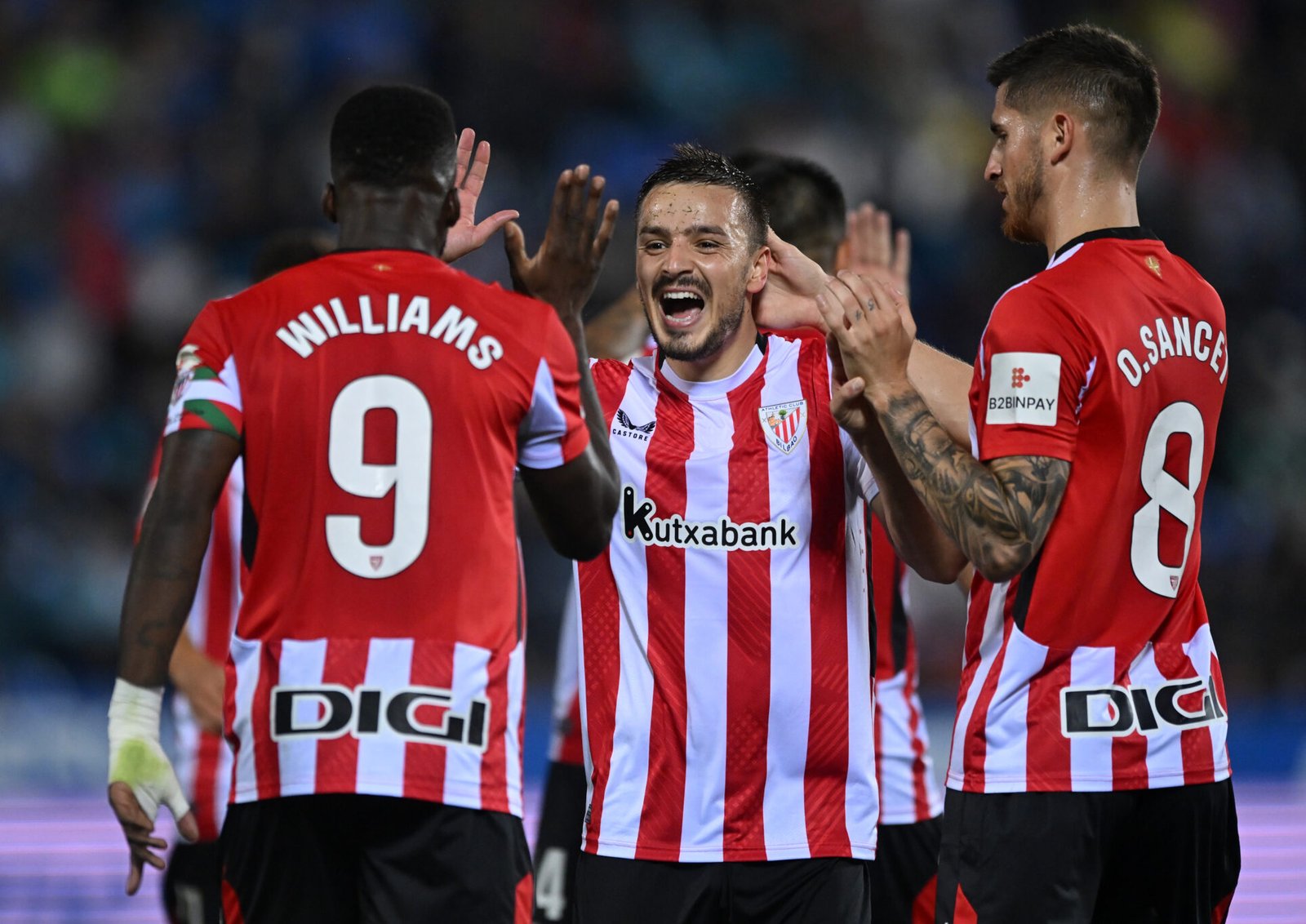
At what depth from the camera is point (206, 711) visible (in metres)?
5.09

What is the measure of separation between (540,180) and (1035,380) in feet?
29.3

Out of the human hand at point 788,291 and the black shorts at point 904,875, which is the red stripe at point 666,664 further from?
the black shorts at point 904,875

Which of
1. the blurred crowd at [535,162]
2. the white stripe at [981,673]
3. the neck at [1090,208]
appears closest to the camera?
the white stripe at [981,673]

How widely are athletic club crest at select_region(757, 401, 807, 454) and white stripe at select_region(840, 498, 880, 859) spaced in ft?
0.62

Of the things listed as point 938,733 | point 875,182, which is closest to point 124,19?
point 875,182

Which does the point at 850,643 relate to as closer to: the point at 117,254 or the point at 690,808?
the point at 690,808

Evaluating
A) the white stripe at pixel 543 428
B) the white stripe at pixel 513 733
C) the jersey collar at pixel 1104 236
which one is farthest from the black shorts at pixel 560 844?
the jersey collar at pixel 1104 236

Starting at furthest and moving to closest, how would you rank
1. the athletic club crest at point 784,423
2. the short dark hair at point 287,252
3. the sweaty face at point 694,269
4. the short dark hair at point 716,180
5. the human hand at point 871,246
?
1. the human hand at point 871,246
2. the short dark hair at point 287,252
3. the short dark hair at point 716,180
4. the sweaty face at point 694,269
5. the athletic club crest at point 784,423

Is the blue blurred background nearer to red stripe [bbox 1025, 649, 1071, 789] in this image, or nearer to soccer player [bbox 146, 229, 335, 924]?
soccer player [bbox 146, 229, 335, 924]

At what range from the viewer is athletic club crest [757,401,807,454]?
4293 mm

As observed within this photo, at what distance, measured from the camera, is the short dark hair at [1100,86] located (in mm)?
3887

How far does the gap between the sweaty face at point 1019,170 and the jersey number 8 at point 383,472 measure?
5.28 ft

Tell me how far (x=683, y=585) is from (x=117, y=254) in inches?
318

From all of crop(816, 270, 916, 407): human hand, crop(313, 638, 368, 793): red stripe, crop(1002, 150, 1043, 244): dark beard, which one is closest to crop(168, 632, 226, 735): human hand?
crop(313, 638, 368, 793): red stripe
